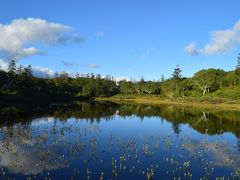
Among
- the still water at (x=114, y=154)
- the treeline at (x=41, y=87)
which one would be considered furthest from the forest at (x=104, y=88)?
the still water at (x=114, y=154)

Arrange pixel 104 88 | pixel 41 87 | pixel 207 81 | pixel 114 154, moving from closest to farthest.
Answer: pixel 114 154, pixel 41 87, pixel 207 81, pixel 104 88

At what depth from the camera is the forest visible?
343ft

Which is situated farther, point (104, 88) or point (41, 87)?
point (104, 88)

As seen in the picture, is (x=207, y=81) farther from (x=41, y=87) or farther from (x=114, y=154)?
(x=114, y=154)

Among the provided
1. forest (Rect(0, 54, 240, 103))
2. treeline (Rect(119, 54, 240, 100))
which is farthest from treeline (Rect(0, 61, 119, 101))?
treeline (Rect(119, 54, 240, 100))

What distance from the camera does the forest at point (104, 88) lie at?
104438 mm

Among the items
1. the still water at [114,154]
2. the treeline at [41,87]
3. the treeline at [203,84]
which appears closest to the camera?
the still water at [114,154]

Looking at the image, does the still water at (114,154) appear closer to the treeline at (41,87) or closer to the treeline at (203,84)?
the treeline at (41,87)

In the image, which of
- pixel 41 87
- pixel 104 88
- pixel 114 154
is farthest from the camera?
pixel 104 88

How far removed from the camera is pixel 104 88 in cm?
16875

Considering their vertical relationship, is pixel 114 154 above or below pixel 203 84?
below

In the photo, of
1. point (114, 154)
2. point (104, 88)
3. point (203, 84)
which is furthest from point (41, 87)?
point (114, 154)

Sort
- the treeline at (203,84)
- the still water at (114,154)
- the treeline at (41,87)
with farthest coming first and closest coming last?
1. the treeline at (203,84)
2. the treeline at (41,87)
3. the still water at (114,154)

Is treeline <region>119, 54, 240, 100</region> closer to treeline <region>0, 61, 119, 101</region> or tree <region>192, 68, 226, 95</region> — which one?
tree <region>192, 68, 226, 95</region>
